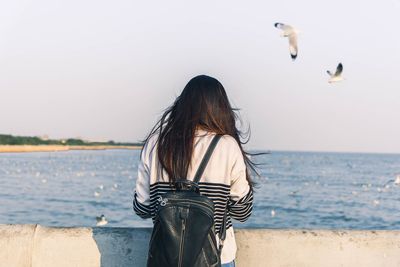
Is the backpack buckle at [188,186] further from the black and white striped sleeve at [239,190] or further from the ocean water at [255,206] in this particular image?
the ocean water at [255,206]

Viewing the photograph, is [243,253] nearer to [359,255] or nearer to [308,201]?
[359,255]

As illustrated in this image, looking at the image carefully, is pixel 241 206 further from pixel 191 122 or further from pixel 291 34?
pixel 291 34

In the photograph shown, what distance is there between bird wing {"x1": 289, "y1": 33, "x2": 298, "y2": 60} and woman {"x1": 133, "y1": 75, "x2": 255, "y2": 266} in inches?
133

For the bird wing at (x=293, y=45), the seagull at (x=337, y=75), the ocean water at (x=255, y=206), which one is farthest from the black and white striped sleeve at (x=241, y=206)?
the ocean water at (x=255, y=206)

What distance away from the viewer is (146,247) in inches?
153

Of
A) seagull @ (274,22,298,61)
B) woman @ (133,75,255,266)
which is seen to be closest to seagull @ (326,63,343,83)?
seagull @ (274,22,298,61)

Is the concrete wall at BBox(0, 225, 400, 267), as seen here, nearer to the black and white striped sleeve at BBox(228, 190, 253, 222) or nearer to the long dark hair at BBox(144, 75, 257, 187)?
the black and white striped sleeve at BBox(228, 190, 253, 222)

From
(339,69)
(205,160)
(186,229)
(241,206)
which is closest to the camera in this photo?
(186,229)

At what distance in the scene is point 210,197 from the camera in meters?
2.91

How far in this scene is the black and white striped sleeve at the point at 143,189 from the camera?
311 centimetres

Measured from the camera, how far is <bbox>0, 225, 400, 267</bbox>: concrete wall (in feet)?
12.8

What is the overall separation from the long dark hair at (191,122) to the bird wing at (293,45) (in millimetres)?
3363

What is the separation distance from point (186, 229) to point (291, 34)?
446cm

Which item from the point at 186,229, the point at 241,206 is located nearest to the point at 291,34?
the point at 241,206
